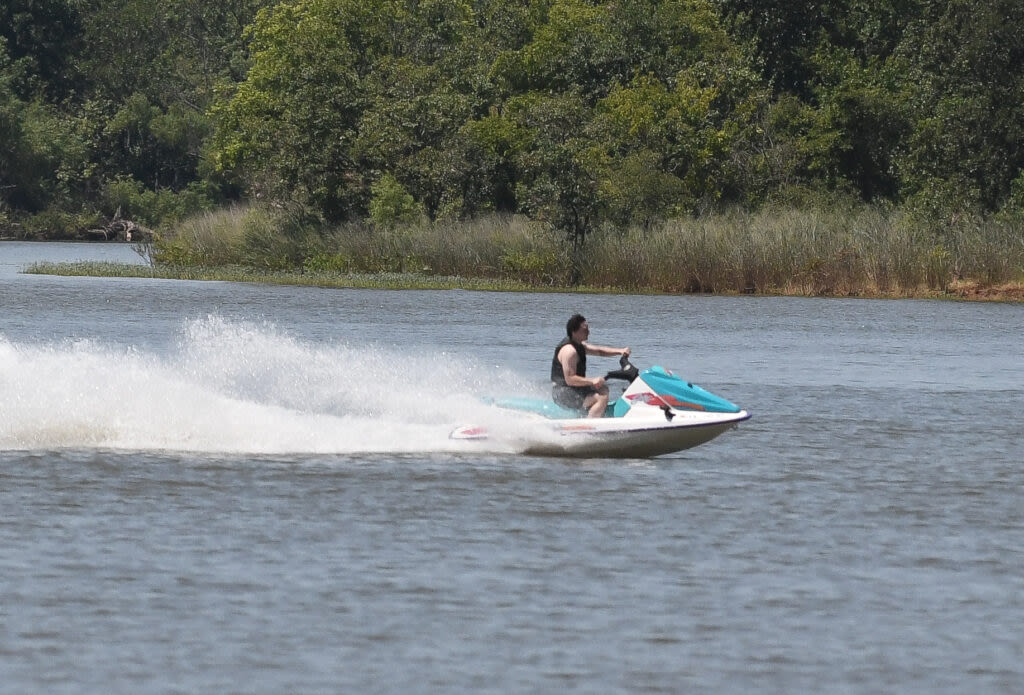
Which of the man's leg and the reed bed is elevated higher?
the reed bed

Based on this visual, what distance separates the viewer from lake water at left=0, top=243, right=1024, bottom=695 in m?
10.5

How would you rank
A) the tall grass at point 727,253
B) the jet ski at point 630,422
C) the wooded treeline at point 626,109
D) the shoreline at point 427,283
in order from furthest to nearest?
1. the wooded treeline at point 626,109
2. the tall grass at point 727,253
3. the shoreline at point 427,283
4. the jet ski at point 630,422

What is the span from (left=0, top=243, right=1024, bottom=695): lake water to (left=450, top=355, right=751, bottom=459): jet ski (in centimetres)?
26

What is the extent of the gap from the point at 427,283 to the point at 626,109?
33.1ft

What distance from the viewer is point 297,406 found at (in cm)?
2302

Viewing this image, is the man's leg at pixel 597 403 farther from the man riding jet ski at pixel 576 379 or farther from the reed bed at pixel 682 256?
the reed bed at pixel 682 256

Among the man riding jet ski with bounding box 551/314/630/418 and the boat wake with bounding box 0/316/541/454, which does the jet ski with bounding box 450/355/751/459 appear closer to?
the man riding jet ski with bounding box 551/314/630/418

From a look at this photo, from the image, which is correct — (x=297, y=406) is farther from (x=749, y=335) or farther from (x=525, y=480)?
(x=749, y=335)

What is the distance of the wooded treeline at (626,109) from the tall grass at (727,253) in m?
1.44

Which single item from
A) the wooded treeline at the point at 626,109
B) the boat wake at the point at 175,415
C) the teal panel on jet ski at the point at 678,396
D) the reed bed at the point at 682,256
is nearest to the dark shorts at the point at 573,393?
the teal panel on jet ski at the point at 678,396

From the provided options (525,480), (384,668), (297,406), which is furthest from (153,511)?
(297,406)

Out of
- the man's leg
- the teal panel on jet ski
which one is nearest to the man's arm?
the man's leg

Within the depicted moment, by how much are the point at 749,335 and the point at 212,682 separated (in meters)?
27.6

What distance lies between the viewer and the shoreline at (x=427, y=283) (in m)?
47.0
